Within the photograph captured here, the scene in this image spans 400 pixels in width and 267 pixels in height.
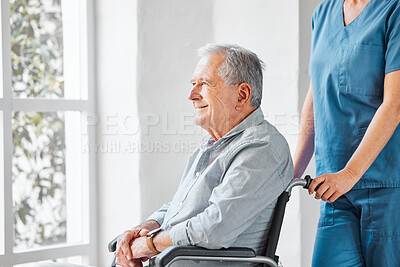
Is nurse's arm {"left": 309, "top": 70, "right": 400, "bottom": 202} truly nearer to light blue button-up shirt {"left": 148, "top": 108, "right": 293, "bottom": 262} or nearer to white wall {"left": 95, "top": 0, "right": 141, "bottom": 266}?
light blue button-up shirt {"left": 148, "top": 108, "right": 293, "bottom": 262}

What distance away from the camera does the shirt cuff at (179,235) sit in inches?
59.2

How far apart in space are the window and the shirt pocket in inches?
64.8

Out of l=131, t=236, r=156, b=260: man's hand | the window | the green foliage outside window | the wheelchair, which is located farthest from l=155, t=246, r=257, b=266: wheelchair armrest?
the green foliage outside window

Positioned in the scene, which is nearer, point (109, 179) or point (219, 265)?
point (219, 265)

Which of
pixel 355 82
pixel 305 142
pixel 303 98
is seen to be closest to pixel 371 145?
pixel 355 82

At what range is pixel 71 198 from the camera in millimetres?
2916

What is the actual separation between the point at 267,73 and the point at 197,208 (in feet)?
3.33

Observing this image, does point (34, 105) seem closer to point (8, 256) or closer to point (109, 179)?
point (109, 179)

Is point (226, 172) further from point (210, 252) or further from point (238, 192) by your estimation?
point (210, 252)

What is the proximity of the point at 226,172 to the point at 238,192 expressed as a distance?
0.11m

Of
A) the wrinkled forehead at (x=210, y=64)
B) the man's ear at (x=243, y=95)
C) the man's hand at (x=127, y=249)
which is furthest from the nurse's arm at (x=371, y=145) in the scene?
the man's hand at (x=127, y=249)

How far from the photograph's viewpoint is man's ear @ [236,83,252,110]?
165cm

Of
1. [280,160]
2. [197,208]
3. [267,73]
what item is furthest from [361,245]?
[267,73]

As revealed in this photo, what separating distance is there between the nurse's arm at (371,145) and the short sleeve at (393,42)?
0.02 meters
